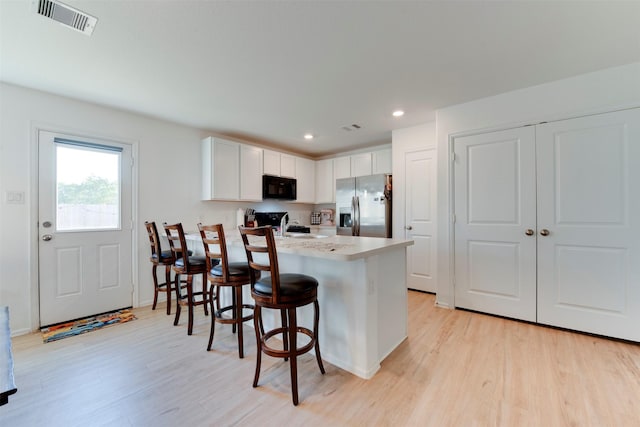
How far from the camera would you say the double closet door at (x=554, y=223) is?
2.28 m

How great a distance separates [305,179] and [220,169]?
1.83 metres

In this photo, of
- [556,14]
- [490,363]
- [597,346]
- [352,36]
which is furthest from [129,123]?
[597,346]

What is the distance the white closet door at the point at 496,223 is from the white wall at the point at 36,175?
347 centimetres

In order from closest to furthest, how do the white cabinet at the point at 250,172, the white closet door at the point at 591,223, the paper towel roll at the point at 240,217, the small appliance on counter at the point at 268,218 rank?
the white closet door at the point at 591,223 < the white cabinet at the point at 250,172 < the paper towel roll at the point at 240,217 < the small appliance on counter at the point at 268,218

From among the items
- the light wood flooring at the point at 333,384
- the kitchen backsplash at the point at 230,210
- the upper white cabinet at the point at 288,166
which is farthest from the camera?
the upper white cabinet at the point at 288,166

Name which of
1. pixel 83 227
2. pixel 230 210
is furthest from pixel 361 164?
pixel 83 227

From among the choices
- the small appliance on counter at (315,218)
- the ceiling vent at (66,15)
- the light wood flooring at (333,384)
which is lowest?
the light wood flooring at (333,384)

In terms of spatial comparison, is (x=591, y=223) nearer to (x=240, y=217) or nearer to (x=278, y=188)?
(x=278, y=188)

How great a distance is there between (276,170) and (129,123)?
7.10ft

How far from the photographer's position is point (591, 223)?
240 cm

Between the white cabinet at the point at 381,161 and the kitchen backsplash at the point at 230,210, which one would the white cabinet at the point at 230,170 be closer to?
the kitchen backsplash at the point at 230,210

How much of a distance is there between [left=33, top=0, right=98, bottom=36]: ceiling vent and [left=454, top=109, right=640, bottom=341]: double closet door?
3.41 meters

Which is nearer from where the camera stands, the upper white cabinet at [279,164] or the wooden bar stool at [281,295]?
the wooden bar stool at [281,295]

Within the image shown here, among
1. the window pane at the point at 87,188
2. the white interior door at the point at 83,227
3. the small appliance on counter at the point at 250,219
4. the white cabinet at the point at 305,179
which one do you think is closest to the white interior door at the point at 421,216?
the white cabinet at the point at 305,179
